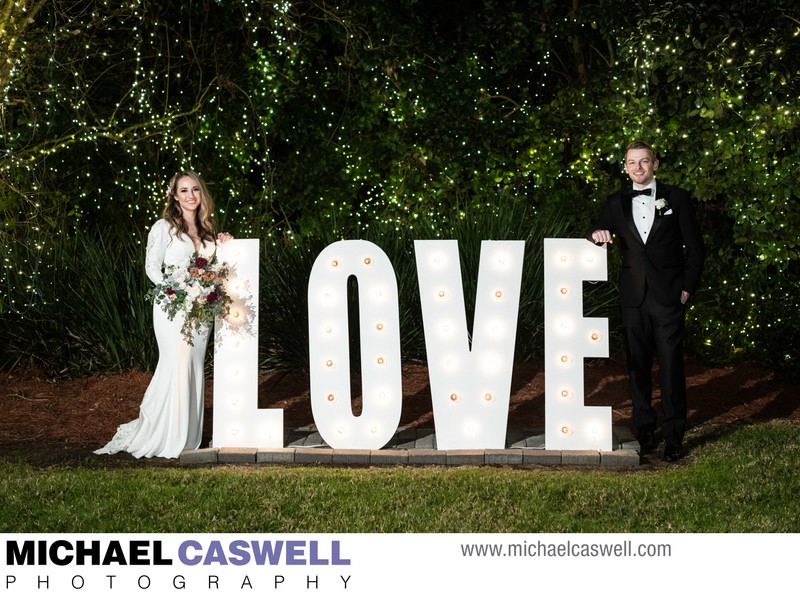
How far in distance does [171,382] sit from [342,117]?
21.5 ft

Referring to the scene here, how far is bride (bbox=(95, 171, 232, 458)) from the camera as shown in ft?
24.5

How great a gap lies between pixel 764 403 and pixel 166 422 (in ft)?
16.5

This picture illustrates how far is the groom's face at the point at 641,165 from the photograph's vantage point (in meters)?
7.38

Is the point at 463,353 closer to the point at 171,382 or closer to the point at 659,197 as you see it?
the point at 659,197

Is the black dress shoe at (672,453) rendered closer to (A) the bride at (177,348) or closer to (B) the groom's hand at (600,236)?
(B) the groom's hand at (600,236)

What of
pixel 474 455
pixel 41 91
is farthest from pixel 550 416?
pixel 41 91

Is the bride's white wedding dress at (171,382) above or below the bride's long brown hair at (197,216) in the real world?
below

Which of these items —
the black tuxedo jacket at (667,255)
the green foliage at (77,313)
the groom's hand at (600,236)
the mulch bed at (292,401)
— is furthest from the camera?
the green foliage at (77,313)

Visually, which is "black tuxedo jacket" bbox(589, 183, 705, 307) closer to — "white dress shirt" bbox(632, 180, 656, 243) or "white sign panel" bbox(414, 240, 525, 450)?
"white dress shirt" bbox(632, 180, 656, 243)

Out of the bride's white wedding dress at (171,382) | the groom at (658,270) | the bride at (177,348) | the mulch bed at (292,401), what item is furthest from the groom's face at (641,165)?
the bride's white wedding dress at (171,382)

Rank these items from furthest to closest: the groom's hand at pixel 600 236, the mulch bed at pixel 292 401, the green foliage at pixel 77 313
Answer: the green foliage at pixel 77 313 → the mulch bed at pixel 292 401 → the groom's hand at pixel 600 236

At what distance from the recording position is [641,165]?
7.39 metres

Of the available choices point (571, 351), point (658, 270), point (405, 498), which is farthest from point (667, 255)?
point (405, 498)

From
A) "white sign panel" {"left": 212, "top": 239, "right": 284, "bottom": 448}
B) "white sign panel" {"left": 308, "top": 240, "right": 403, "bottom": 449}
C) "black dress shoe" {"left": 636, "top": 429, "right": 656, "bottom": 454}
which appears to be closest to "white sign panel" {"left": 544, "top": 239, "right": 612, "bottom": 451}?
"black dress shoe" {"left": 636, "top": 429, "right": 656, "bottom": 454}
